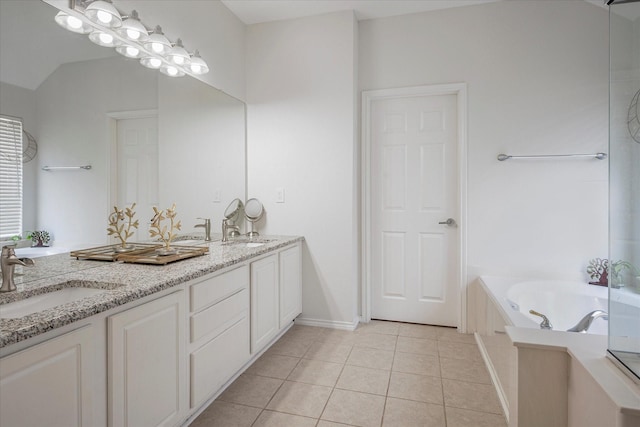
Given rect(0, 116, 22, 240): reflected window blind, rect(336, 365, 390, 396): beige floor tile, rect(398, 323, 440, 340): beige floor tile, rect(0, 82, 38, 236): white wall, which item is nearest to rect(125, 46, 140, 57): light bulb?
rect(0, 82, 38, 236): white wall

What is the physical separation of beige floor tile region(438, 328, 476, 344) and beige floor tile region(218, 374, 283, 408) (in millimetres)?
1411

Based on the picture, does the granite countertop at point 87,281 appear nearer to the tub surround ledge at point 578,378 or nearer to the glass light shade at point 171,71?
the glass light shade at point 171,71

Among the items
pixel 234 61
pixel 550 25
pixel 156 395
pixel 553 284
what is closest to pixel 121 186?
pixel 156 395

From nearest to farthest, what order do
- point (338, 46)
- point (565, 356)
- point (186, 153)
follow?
point (565, 356) < point (186, 153) < point (338, 46)

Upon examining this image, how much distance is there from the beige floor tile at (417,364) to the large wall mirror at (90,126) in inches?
68.6

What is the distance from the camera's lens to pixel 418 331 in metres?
2.90

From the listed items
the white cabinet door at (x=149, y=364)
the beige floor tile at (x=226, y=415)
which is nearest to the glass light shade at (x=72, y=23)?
the white cabinet door at (x=149, y=364)

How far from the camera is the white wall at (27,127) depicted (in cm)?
139

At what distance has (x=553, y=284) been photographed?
257 centimetres

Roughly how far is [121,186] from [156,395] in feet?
3.56

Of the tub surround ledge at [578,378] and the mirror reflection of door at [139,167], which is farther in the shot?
the mirror reflection of door at [139,167]

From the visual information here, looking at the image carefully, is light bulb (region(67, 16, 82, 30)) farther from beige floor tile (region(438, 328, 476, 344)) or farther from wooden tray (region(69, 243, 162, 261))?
beige floor tile (region(438, 328, 476, 344))

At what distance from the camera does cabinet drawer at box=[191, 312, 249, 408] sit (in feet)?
5.36

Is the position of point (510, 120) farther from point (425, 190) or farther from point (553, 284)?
point (553, 284)
